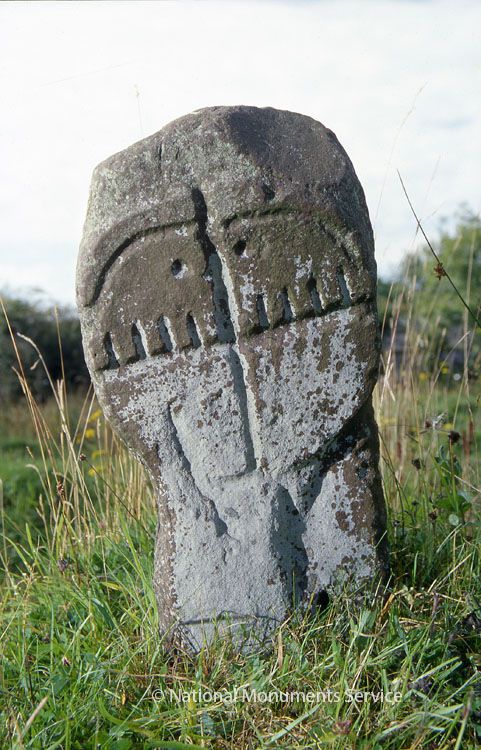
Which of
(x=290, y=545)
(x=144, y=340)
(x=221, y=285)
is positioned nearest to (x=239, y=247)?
(x=221, y=285)

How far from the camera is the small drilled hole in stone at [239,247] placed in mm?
1994

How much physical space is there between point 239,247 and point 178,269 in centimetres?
17

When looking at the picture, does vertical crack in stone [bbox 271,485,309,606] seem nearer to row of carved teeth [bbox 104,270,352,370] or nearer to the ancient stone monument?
the ancient stone monument

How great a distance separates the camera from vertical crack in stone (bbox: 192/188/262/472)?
2.00m

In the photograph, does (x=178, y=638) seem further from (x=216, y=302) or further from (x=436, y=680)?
(x=216, y=302)

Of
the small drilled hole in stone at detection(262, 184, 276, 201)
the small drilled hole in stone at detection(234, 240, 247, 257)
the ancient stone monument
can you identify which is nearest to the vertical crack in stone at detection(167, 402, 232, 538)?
the ancient stone monument

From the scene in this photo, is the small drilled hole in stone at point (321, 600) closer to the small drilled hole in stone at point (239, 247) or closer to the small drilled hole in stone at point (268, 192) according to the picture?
the small drilled hole in stone at point (239, 247)

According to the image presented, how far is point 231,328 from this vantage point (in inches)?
81.3

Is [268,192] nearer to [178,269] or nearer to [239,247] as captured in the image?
[239,247]

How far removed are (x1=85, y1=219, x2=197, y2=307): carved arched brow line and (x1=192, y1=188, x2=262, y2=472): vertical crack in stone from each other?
5 cm

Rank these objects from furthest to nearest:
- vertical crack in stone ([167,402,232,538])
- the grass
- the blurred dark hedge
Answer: the blurred dark hedge → vertical crack in stone ([167,402,232,538]) → the grass

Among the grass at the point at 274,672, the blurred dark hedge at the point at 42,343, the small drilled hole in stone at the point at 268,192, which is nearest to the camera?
the grass at the point at 274,672

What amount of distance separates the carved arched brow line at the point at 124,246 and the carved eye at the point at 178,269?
3.6 inches

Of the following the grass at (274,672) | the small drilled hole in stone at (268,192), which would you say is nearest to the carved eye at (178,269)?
the small drilled hole in stone at (268,192)
